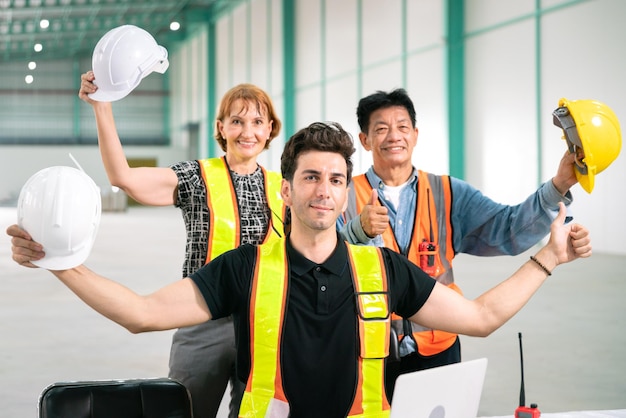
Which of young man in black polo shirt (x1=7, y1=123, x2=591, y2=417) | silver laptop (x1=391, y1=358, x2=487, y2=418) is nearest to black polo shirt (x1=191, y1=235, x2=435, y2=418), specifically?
young man in black polo shirt (x1=7, y1=123, x2=591, y2=417)

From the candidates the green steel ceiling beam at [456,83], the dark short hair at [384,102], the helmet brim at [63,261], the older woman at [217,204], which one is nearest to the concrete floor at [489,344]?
the older woman at [217,204]

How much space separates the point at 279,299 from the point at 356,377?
0.29 m

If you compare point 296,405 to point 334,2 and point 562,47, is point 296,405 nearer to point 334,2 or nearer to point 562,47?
point 562,47

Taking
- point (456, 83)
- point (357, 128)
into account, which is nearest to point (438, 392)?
point (456, 83)

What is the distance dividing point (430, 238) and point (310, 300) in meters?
0.88

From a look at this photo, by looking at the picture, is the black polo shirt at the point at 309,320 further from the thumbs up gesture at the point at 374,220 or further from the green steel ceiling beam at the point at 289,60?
the green steel ceiling beam at the point at 289,60

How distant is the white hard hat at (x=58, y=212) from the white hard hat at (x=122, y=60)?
0.68m

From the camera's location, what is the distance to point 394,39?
707 inches

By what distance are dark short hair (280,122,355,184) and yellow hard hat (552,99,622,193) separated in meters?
0.67

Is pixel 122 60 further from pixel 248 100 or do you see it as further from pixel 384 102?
pixel 384 102

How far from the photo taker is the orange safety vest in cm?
275

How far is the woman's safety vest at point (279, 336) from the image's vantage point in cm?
202

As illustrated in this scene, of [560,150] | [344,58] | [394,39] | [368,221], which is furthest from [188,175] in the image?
[344,58]

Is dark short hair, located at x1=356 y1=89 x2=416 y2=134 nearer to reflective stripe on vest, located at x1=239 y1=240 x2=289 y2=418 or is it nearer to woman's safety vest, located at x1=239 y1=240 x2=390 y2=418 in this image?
woman's safety vest, located at x1=239 y1=240 x2=390 y2=418
